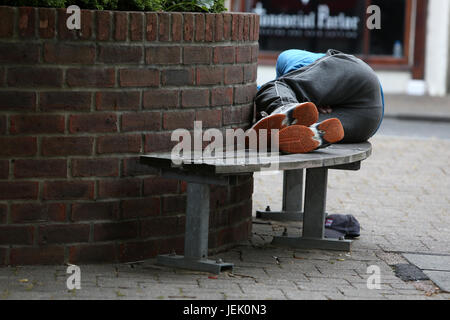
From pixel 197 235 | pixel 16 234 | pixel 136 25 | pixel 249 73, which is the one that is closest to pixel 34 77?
pixel 136 25

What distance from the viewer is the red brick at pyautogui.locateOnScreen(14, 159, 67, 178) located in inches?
184

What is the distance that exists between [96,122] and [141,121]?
0.82 ft

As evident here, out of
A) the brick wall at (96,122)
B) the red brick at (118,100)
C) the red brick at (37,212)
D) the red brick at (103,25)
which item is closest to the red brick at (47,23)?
the brick wall at (96,122)

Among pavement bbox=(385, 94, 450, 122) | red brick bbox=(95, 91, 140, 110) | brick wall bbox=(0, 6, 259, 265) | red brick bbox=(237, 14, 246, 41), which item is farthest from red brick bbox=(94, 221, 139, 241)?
pavement bbox=(385, 94, 450, 122)

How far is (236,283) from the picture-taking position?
463cm

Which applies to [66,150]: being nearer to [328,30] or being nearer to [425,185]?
[425,185]

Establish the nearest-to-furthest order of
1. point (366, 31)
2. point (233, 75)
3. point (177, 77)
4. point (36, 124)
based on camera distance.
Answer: point (36, 124) → point (177, 77) → point (233, 75) → point (366, 31)

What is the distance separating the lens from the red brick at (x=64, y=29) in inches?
181

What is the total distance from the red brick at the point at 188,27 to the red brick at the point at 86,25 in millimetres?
546

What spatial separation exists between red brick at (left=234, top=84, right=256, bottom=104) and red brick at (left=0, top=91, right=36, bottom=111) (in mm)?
1265

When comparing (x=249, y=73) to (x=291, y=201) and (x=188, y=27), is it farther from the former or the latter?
(x=291, y=201)

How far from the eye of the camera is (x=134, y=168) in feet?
16.1

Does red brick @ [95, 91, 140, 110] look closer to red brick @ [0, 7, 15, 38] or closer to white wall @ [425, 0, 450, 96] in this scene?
red brick @ [0, 7, 15, 38]

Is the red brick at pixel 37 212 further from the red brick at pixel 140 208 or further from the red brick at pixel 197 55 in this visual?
the red brick at pixel 197 55
